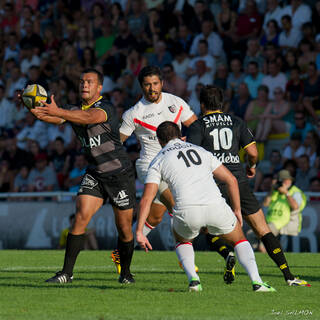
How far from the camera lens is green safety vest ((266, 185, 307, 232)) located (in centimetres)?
1525

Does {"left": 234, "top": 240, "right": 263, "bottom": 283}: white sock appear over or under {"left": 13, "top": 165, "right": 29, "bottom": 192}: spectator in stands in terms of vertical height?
over

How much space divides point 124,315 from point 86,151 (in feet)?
9.86

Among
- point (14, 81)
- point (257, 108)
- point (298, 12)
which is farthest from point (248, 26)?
point (14, 81)

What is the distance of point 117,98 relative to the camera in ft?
66.4

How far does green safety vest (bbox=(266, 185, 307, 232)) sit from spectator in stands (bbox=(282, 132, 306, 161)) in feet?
5.42

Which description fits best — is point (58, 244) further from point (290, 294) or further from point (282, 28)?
point (290, 294)

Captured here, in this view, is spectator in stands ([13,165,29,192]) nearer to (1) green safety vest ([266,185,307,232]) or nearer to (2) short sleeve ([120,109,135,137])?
(1) green safety vest ([266,185,307,232])

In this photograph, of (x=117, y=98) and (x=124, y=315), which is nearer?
(x=124, y=315)

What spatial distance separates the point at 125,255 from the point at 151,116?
1.99 metres

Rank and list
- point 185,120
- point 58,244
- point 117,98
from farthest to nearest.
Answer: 1. point 117,98
2. point 58,244
3. point 185,120

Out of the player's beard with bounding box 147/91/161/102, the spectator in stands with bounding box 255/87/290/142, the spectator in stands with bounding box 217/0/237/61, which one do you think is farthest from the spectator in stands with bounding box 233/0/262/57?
the player's beard with bounding box 147/91/161/102

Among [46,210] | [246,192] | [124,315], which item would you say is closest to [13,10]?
[46,210]

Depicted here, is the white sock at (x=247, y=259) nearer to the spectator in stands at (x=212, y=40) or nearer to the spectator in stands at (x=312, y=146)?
the spectator in stands at (x=312, y=146)

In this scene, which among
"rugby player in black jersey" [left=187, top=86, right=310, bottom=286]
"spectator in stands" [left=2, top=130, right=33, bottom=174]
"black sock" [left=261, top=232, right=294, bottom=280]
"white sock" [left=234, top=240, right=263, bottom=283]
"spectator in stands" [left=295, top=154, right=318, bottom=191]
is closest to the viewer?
"white sock" [left=234, top=240, right=263, bottom=283]
